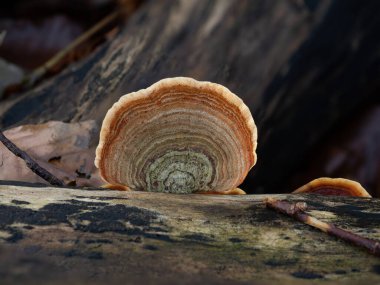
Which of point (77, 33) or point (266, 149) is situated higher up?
point (77, 33)

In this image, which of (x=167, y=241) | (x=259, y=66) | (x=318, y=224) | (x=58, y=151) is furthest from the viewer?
(x=259, y=66)

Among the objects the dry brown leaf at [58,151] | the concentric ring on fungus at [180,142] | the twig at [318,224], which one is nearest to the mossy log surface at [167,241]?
the twig at [318,224]

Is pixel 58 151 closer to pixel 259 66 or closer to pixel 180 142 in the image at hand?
pixel 180 142

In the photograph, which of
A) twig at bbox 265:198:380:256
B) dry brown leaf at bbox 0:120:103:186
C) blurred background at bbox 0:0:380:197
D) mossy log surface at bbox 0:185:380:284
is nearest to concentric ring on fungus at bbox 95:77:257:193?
mossy log surface at bbox 0:185:380:284

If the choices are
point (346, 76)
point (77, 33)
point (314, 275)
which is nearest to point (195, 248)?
point (314, 275)

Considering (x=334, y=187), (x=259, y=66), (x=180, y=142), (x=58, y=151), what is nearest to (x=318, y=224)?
(x=180, y=142)

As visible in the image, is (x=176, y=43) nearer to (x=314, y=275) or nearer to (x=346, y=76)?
(x=346, y=76)
